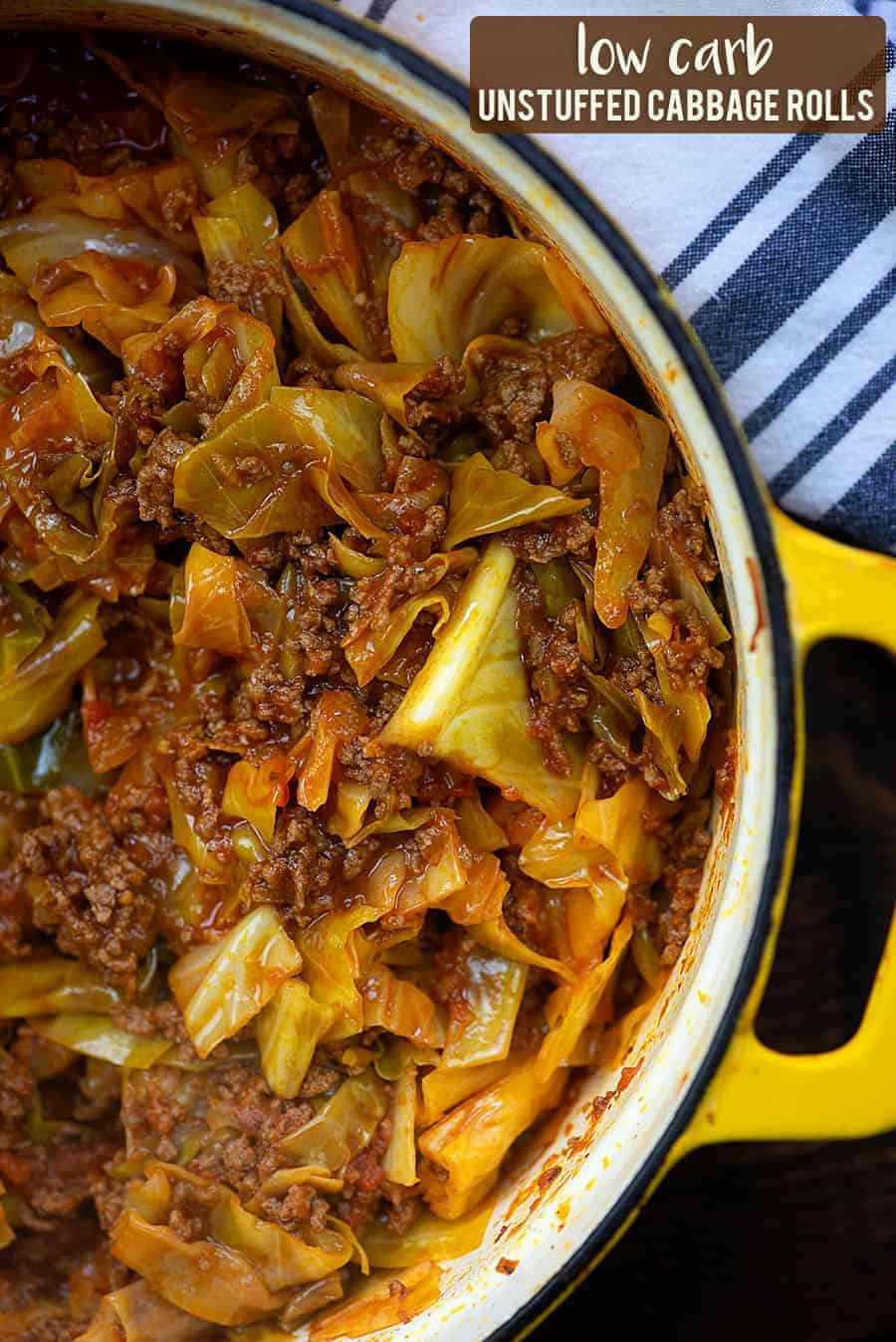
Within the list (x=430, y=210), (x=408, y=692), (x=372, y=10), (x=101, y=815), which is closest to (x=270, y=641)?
(x=408, y=692)

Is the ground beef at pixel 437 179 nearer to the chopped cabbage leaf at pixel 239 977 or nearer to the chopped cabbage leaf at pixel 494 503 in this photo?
the chopped cabbage leaf at pixel 494 503

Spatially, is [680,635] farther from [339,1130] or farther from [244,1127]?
[244,1127]

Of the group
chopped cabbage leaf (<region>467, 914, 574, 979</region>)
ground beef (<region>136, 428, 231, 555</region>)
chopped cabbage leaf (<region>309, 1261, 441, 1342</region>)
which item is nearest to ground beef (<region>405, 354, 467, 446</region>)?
ground beef (<region>136, 428, 231, 555</region>)

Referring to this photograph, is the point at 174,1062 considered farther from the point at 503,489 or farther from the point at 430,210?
the point at 430,210

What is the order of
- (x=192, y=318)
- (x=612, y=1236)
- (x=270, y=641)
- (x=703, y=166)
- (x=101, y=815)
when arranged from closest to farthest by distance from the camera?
(x=703, y=166)
(x=612, y=1236)
(x=192, y=318)
(x=270, y=641)
(x=101, y=815)

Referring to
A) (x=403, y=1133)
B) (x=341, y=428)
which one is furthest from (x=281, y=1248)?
(x=341, y=428)

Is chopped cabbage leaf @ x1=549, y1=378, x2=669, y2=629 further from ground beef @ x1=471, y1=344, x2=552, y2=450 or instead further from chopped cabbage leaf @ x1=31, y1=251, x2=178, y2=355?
chopped cabbage leaf @ x1=31, y1=251, x2=178, y2=355
